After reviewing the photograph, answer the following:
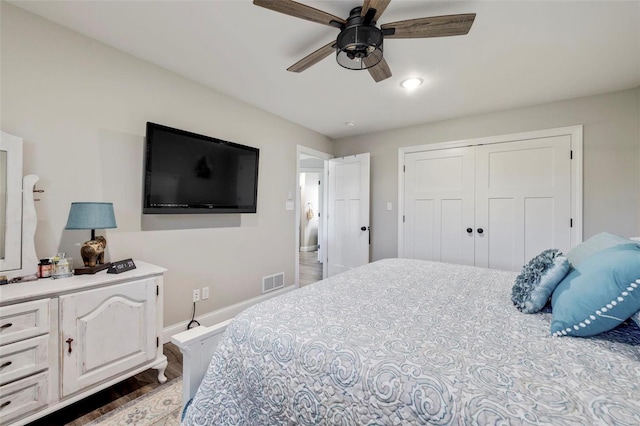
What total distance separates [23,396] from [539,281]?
262 cm

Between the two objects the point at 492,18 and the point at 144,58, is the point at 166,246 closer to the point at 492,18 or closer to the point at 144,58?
the point at 144,58

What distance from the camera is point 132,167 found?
2.19m

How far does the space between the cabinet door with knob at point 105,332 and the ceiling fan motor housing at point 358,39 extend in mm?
1983

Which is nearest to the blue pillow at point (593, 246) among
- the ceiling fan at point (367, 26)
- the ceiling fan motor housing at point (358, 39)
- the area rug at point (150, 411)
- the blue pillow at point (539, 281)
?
the blue pillow at point (539, 281)

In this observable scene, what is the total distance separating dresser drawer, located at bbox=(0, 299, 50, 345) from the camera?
131 centimetres

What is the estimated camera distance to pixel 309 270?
5.40 meters

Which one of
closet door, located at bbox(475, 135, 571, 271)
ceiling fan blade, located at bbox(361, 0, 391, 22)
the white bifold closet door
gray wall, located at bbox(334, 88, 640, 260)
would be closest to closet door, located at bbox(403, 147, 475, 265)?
the white bifold closet door

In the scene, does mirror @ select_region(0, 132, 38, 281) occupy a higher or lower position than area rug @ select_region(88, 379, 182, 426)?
higher

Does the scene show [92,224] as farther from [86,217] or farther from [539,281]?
[539,281]

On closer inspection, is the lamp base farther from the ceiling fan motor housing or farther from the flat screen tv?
the ceiling fan motor housing

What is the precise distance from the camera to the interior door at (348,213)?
405 cm

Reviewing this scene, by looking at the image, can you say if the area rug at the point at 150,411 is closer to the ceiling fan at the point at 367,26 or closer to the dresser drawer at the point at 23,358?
the dresser drawer at the point at 23,358

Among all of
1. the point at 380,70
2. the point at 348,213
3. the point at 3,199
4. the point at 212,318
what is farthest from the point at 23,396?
the point at 348,213

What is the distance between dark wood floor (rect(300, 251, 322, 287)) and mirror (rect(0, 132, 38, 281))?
3.21m
